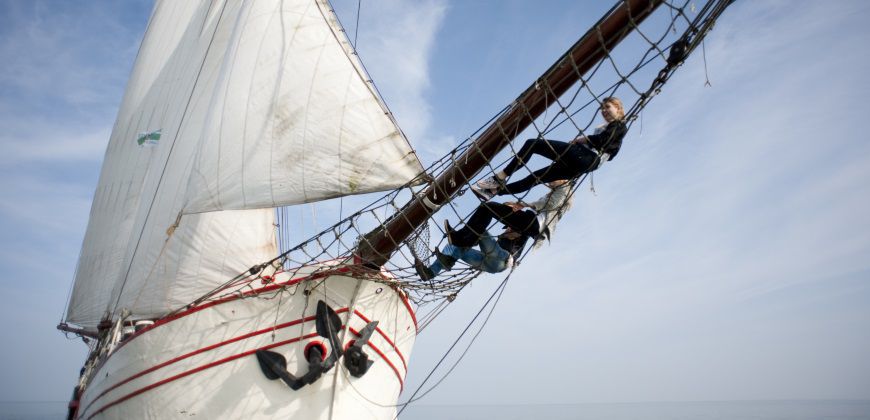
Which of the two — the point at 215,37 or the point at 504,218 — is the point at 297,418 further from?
the point at 215,37

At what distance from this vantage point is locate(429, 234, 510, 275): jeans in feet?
18.7

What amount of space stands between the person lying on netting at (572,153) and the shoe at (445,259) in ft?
3.93

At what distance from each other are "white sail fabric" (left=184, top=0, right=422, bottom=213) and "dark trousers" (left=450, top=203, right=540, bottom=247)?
3.06ft

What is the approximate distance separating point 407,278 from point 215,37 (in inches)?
300

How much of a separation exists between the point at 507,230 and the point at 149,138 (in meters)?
10.1

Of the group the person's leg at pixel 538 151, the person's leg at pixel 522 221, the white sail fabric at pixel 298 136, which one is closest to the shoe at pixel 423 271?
the white sail fabric at pixel 298 136

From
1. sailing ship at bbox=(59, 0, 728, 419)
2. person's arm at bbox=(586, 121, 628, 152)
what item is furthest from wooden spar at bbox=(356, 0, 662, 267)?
person's arm at bbox=(586, 121, 628, 152)

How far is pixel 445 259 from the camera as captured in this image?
238 inches

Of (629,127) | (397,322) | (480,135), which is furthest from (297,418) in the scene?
(629,127)

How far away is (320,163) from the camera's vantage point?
19.2 feet

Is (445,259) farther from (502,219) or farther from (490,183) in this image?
(490,183)

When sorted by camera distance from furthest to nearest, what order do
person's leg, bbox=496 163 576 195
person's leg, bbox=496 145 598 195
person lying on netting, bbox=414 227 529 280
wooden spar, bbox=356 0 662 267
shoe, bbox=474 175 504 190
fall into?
1. person lying on netting, bbox=414 227 529 280
2. shoe, bbox=474 175 504 190
3. person's leg, bbox=496 163 576 195
4. person's leg, bbox=496 145 598 195
5. wooden spar, bbox=356 0 662 267

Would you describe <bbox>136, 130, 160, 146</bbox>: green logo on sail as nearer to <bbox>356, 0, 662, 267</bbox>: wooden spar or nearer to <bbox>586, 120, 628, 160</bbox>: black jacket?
<bbox>356, 0, 662, 267</bbox>: wooden spar

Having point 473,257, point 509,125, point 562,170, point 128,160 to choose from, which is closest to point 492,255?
point 473,257
